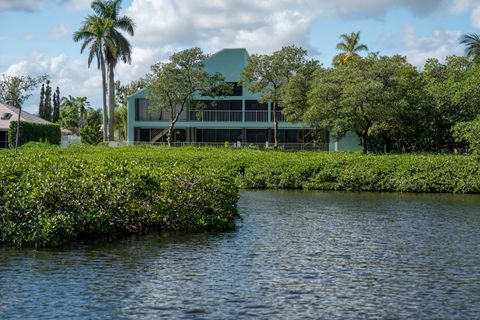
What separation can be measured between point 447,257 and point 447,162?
19944 millimetres

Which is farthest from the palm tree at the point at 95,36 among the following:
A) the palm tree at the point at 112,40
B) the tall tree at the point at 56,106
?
the tall tree at the point at 56,106

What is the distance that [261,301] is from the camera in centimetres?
1138

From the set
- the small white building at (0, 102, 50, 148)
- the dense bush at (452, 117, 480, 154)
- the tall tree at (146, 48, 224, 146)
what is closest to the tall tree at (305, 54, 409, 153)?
the dense bush at (452, 117, 480, 154)

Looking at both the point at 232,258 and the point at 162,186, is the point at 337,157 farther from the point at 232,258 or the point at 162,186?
the point at 232,258

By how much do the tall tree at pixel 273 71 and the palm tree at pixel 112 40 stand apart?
14.1 meters

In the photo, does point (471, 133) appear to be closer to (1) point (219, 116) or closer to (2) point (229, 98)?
(2) point (229, 98)

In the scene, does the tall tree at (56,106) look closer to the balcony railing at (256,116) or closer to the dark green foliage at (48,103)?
the dark green foliage at (48,103)

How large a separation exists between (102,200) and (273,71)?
105 ft

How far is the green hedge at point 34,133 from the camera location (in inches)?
1988

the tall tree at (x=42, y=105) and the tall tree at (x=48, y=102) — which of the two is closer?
the tall tree at (x=42, y=105)

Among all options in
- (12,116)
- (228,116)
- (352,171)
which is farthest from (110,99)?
(352,171)

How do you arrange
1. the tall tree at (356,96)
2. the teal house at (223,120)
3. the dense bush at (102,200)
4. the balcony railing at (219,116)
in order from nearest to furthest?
the dense bush at (102,200) < the tall tree at (356,96) < the teal house at (223,120) < the balcony railing at (219,116)

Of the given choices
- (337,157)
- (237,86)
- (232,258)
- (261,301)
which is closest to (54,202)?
(232,258)

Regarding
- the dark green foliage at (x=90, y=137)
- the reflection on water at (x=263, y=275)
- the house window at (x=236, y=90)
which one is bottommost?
the reflection on water at (x=263, y=275)
